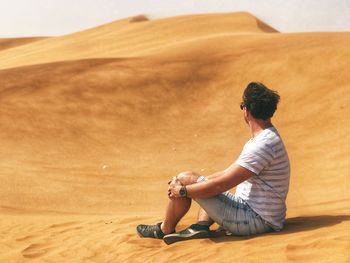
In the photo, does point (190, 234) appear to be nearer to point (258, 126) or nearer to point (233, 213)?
point (233, 213)

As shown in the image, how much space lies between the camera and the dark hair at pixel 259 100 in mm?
4965

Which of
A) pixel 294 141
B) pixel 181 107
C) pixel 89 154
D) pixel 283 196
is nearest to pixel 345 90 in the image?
pixel 294 141

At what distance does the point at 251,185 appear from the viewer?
5125 mm

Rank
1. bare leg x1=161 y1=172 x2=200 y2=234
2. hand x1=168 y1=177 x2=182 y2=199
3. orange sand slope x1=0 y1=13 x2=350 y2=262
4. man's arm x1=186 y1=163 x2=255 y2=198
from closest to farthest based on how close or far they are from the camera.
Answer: man's arm x1=186 y1=163 x2=255 y2=198
hand x1=168 y1=177 x2=182 y2=199
bare leg x1=161 y1=172 x2=200 y2=234
orange sand slope x1=0 y1=13 x2=350 y2=262

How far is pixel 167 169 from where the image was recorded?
11555 mm

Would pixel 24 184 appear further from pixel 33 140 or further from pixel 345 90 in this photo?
pixel 345 90

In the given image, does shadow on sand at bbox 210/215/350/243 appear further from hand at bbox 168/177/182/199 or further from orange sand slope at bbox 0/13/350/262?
hand at bbox 168/177/182/199

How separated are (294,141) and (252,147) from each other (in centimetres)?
788

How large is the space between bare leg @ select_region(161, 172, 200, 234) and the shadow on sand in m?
0.35

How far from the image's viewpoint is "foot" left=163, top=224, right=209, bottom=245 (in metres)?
5.35

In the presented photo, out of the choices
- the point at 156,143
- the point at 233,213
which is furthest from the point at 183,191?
the point at 156,143

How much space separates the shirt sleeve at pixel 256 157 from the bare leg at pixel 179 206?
54 cm

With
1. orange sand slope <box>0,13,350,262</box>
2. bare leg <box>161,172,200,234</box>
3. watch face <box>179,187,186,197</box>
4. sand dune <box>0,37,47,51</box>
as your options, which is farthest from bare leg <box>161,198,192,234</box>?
sand dune <box>0,37,47,51</box>

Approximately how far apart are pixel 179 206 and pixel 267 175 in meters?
0.80
